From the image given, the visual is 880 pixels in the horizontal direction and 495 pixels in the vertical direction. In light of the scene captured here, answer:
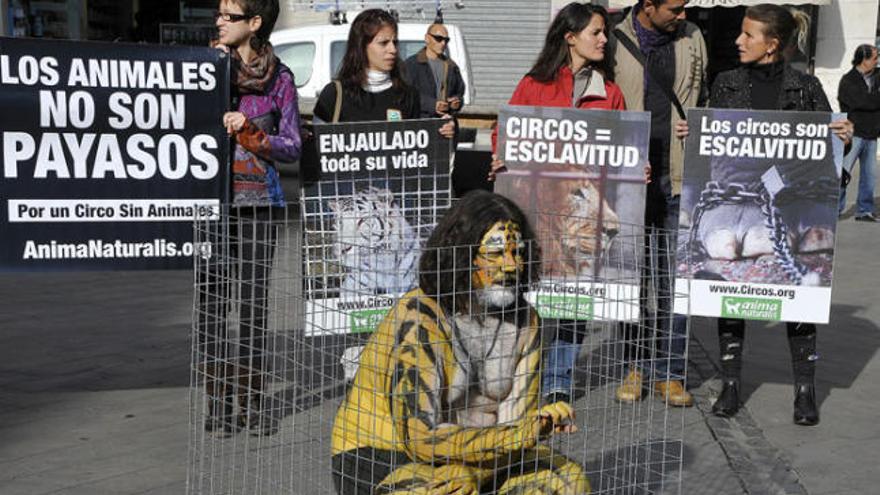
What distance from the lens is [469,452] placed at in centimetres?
340

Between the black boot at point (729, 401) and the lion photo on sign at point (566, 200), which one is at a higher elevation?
the lion photo on sign at point (566, 200)

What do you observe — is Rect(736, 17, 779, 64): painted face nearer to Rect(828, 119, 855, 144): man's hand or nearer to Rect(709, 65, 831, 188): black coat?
Rect(709, 65, 831, 188): black coat

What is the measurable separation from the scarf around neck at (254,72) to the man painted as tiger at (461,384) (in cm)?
190

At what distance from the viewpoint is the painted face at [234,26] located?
5.27 m

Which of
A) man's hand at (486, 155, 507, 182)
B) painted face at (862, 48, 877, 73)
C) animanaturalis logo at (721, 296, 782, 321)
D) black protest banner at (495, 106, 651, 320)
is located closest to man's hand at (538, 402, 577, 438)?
black protest banner at (495, 106, 651, 320)

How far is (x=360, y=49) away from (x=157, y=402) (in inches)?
71.6

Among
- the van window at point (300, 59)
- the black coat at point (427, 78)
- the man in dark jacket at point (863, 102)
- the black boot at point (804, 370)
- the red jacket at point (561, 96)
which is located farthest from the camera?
the van window at point (300, 59)

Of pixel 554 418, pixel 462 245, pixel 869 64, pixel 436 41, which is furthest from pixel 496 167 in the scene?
pixel 869 64

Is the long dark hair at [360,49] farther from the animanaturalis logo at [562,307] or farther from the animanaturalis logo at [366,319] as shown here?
the animanaturalis logo at [366,319]

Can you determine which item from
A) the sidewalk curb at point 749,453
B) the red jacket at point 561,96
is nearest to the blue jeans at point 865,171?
the sidewalk curb at point 749,453

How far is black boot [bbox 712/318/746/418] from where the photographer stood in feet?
19.1

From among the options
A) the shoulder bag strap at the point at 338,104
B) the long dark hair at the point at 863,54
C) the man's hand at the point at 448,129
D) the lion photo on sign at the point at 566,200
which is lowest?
the lion photo on sign at the point at 566,200

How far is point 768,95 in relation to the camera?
566cm

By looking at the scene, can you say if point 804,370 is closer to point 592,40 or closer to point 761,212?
point 761,212
